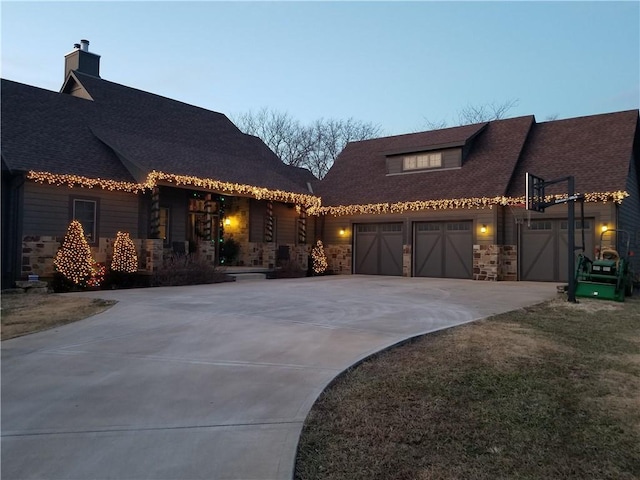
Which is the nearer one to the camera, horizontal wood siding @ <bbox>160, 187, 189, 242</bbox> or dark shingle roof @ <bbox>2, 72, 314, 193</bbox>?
dark shingle roof @ <bbox>2, 72, 314, 193</bbox>

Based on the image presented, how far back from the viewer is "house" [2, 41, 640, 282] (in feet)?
41.1

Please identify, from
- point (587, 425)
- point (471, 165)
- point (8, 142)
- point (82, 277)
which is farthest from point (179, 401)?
point (471, 165)

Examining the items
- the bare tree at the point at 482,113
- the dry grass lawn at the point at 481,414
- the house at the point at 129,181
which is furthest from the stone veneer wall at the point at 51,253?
the bare tree at the point at 482,113

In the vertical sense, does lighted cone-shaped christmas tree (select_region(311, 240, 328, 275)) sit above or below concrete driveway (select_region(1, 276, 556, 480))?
above

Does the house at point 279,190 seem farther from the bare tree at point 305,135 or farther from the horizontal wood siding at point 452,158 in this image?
the bare tree at point 305,135

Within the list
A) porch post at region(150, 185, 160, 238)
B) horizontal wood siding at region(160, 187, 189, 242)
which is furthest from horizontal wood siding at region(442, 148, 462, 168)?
porch post at region(150, 185, 160, 238)

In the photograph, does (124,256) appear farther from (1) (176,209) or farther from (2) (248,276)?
(2) (248,276)

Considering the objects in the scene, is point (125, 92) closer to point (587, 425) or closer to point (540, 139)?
point (540, 139)

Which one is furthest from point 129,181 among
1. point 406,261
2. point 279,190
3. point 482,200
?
point 482,200

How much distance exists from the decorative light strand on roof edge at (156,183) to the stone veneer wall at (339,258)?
161 inches

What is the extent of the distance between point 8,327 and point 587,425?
23.2 feet

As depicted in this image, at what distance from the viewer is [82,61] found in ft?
57.4

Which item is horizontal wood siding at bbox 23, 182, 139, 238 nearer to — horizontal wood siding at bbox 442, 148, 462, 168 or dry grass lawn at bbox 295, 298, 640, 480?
dry grass lawn at bbox 295, 298, 640, 480

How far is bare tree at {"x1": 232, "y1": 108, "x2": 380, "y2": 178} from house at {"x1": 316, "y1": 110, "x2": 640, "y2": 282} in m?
18.2
